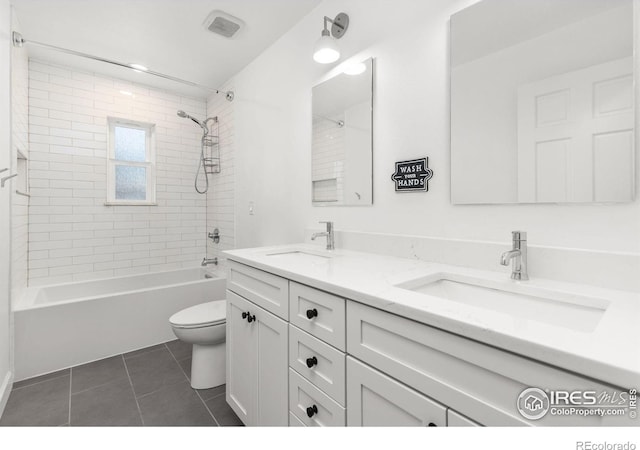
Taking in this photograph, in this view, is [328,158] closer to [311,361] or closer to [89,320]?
[311,361]

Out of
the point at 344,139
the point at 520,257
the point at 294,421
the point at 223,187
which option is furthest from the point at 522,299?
the point at 223,187

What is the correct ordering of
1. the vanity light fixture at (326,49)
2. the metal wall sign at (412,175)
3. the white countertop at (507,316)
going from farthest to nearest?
the vanity light fixture at (326,49) < the metal wall sign at (412,175) < the white countertop at (507,316)

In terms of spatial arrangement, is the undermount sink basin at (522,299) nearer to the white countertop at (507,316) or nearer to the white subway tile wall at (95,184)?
the white countertop at (507,316)

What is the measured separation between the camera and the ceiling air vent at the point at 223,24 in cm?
207

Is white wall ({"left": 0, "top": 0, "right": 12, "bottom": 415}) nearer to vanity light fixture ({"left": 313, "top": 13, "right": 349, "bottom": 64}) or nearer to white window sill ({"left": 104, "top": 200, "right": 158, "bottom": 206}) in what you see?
white window sill ({"left": 104, "top": 200, "right": 158, "bottom": 206})

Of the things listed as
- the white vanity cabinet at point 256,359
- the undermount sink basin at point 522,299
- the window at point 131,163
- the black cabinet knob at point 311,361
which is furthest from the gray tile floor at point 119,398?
the window at point 131,163

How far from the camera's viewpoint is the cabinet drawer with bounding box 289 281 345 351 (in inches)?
36.7

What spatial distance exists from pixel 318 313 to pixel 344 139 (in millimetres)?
1144

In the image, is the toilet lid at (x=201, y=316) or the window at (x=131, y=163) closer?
the toilet lid at (x=201, y=316)

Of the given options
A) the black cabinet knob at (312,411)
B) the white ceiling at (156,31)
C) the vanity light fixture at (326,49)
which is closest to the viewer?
the black cabinet knob at (312,411)

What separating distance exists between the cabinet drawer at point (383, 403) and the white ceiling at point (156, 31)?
223 centimetres

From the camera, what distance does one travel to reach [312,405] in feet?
3.43
